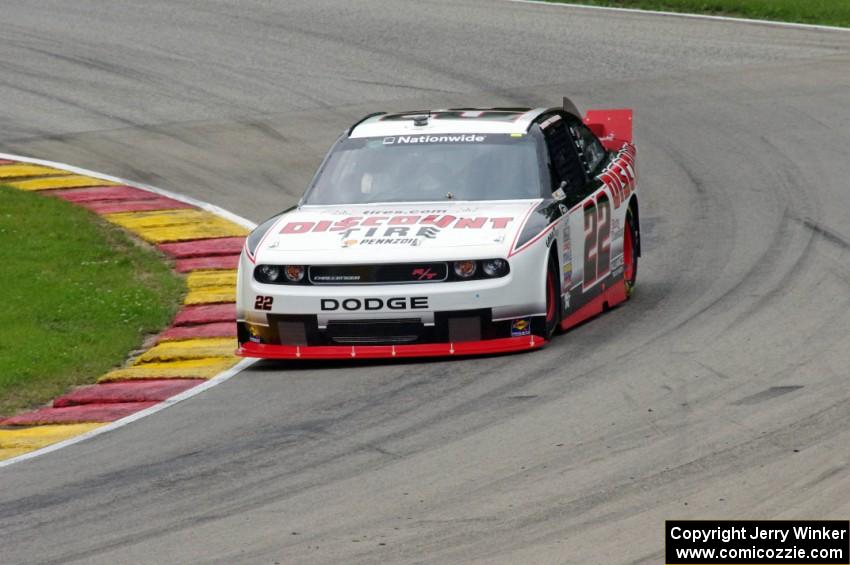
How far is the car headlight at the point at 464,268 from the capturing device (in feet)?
34.7

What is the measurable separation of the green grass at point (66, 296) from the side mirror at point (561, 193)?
3155 millimetres

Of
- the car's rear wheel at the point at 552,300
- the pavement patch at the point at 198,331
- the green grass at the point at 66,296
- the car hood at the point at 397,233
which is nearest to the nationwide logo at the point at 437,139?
the car hood at the point at 397,233

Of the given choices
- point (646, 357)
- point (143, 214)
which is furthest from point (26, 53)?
point (646, 357)

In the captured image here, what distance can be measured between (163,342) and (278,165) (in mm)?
6683

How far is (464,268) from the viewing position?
34.7 ft

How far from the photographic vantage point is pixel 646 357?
10.3 meters

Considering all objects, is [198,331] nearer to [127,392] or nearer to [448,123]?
[127,392]

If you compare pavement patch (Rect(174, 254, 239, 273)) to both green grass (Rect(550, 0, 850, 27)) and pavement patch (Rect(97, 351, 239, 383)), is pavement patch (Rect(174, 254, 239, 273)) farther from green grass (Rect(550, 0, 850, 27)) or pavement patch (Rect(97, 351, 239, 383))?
green grass (Rect(550, 0, 850, 27))

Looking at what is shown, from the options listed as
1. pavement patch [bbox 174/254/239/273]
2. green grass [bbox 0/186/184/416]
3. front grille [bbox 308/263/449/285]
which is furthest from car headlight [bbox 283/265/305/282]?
pavement patch [bbox 174/254/239/273]

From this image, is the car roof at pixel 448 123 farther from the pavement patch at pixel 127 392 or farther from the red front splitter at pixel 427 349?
the pavement patch at pixel 127 392

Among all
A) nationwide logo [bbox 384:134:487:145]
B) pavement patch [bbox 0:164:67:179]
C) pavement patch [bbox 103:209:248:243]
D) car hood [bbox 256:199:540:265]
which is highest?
nationwide logo [bbox 384:134:487:145]

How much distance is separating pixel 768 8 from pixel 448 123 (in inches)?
598

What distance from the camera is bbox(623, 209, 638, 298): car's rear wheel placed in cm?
1283

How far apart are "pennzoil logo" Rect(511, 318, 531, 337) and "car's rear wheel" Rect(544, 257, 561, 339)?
7.6 inches
